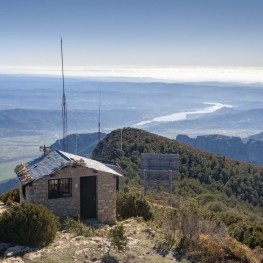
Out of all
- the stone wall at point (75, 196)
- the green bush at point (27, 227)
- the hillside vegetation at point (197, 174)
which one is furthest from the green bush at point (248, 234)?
the hillside vegetation at point (197, 174)

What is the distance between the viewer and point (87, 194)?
19812mm

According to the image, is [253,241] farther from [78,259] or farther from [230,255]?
[78,259]

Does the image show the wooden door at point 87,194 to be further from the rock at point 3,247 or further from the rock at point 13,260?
the rock at point 13,260

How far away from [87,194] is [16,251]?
5280 millimetres

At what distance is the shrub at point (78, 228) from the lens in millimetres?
17391

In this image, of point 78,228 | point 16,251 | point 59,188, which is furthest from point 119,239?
point 59,188

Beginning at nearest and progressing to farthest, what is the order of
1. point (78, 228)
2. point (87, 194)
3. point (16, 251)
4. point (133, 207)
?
1. point (16, 251)
2. point (78, 228)
3. point (87, 194)
4. point (133, 207)

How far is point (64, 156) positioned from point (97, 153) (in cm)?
3357

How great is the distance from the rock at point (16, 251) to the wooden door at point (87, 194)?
4.73 metres

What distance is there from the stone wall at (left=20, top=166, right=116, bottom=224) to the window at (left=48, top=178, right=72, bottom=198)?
6.5 inches

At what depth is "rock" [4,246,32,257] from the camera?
14745 mm

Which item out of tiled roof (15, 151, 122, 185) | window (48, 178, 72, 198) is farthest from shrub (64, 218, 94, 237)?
tiled roof (15, 151, 122, 185)

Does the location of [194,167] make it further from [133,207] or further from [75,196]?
[75,196]

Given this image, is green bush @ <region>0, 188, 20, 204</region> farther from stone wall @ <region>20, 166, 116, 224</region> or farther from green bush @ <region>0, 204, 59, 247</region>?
green bush @ <region>0, 204, 59, 247</region>
